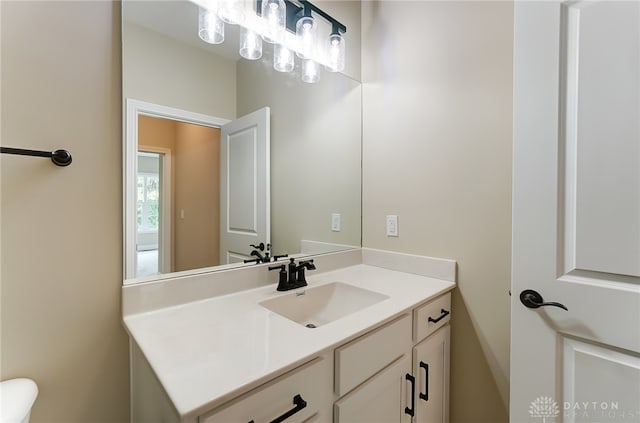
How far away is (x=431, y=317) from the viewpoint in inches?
48.4

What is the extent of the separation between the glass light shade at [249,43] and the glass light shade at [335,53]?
455 millimetres

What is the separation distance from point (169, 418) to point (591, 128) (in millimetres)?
1359

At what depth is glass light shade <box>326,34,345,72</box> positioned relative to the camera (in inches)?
61.7

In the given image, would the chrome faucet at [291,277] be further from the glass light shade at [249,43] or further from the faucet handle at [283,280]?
the glass light shade at [249,43]

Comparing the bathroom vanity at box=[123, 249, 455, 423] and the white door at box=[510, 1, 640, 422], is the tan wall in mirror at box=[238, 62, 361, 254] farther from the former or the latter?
the white door at box=[510, 1, 640, 422]

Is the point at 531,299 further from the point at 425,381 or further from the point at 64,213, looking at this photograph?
the point at 64,213

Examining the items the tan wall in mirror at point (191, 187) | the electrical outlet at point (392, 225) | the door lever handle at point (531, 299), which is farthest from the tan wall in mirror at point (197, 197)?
the door lever handle at point (531, 299)

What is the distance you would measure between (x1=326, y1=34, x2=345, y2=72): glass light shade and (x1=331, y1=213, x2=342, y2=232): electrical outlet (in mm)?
845

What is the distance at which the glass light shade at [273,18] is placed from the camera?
50.6 inches

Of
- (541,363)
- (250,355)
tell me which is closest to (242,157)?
(250,355)

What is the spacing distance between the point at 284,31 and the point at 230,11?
1.04 feet

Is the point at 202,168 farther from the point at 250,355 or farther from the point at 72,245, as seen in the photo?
the point at 250,355

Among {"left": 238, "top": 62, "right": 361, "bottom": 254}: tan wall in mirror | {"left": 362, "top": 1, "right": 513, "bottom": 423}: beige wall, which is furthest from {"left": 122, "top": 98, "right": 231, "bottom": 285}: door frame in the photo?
{"left": 362, "top": 1, "right": 513, "bottom": 423}: beige wall

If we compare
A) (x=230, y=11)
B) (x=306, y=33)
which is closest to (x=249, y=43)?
(x=230, y=11)
